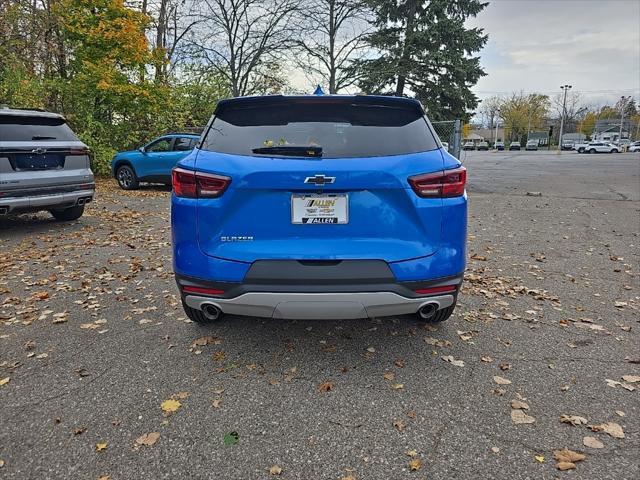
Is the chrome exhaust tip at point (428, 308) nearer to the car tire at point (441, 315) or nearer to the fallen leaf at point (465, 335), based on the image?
the car tire at point (441, 315)

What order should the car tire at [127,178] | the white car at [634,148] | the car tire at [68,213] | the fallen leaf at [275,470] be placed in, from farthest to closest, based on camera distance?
1. the white car at [634,148]
2. the car tire at [127,178]
3. the car tire at [68,213]
4. the fallen leaf at [275,470]

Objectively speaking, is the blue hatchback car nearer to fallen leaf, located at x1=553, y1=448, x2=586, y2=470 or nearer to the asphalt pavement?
the asphalt pavement

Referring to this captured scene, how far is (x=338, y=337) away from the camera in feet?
11.3

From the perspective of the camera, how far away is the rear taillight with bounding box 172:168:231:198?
2648 millimetres

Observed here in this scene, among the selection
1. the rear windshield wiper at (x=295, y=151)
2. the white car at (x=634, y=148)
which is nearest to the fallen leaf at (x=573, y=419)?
the rear windshield wiper at (x=295, y=151)

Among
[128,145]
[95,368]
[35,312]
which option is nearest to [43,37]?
[128,145]

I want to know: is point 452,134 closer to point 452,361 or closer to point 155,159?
point 155,159

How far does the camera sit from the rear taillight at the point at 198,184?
2648mm

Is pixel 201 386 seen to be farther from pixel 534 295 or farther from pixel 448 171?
pixel 534 295

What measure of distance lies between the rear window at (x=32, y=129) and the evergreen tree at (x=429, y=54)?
64.4 feet

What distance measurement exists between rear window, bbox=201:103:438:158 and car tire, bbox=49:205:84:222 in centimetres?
605

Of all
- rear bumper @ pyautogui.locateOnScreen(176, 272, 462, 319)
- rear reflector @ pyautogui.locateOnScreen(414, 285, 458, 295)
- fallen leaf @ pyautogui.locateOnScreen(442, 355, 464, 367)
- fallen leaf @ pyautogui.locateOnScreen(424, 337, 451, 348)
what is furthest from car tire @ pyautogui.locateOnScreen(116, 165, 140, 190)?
rear reflector @ pyautogui.locateOnScreen(414, 285, 458, 295)

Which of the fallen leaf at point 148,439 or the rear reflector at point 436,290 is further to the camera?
the rear reflector at point 436,290

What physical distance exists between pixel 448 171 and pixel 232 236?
1.34m
